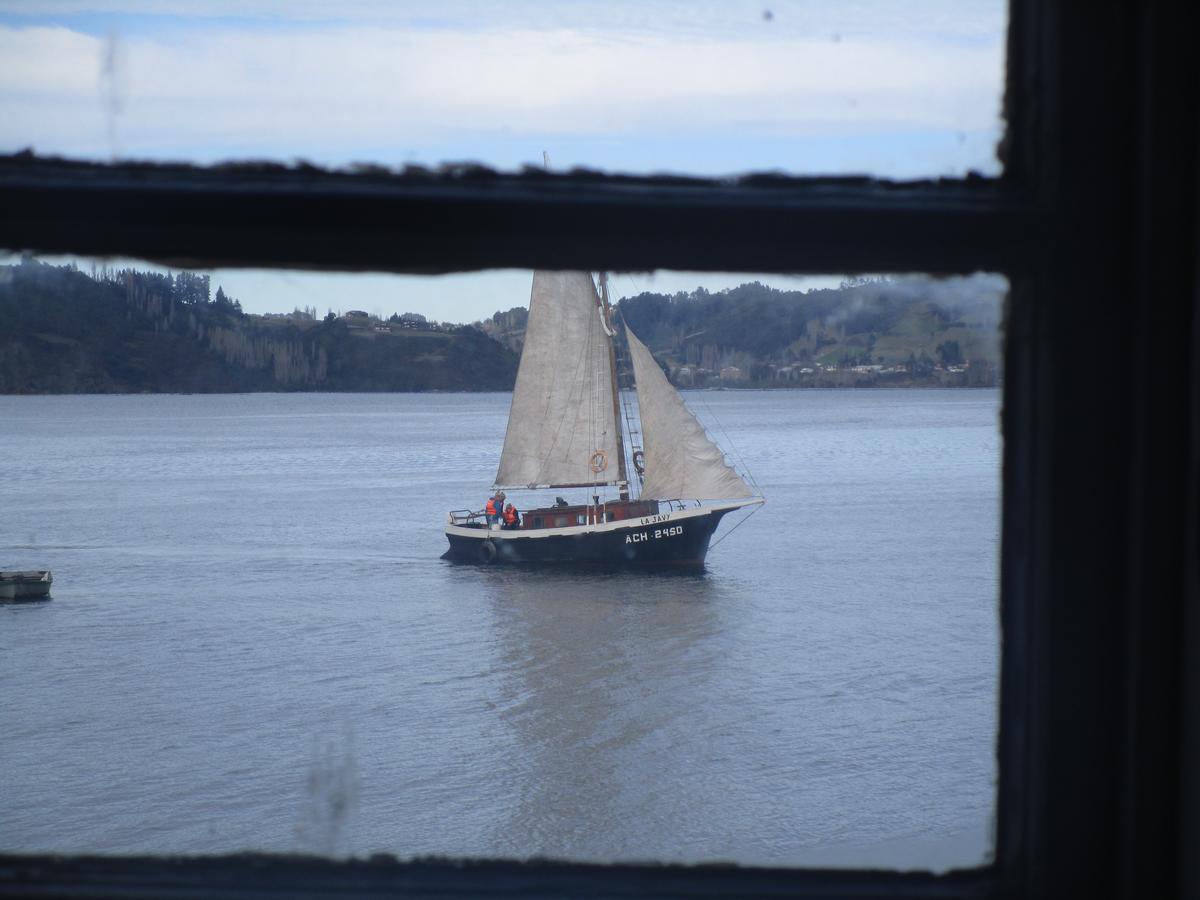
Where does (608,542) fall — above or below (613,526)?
below

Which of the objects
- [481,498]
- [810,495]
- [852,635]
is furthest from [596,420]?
[810,495]

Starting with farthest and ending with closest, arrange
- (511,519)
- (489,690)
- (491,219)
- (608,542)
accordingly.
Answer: (511,519)
(608,542)
(489,690)
(491,219)

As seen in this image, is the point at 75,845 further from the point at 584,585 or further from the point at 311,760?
the point at 584,585

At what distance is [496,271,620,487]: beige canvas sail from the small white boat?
11.7 meters

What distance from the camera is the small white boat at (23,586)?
28.9 meters

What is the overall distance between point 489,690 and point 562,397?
328 inches

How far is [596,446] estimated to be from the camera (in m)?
28.6

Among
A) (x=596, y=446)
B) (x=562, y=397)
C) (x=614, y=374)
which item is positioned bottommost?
(x=596, y=446)

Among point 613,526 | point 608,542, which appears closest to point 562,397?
point 613,526

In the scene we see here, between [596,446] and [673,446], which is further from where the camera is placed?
[596,446]

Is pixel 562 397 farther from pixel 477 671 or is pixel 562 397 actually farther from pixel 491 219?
pixel 491 219

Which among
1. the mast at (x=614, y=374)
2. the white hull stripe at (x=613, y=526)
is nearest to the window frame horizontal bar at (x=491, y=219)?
the mast at (x=614, y=374)

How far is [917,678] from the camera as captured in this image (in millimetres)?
21859

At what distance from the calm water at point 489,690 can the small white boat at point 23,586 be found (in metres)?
0.32
